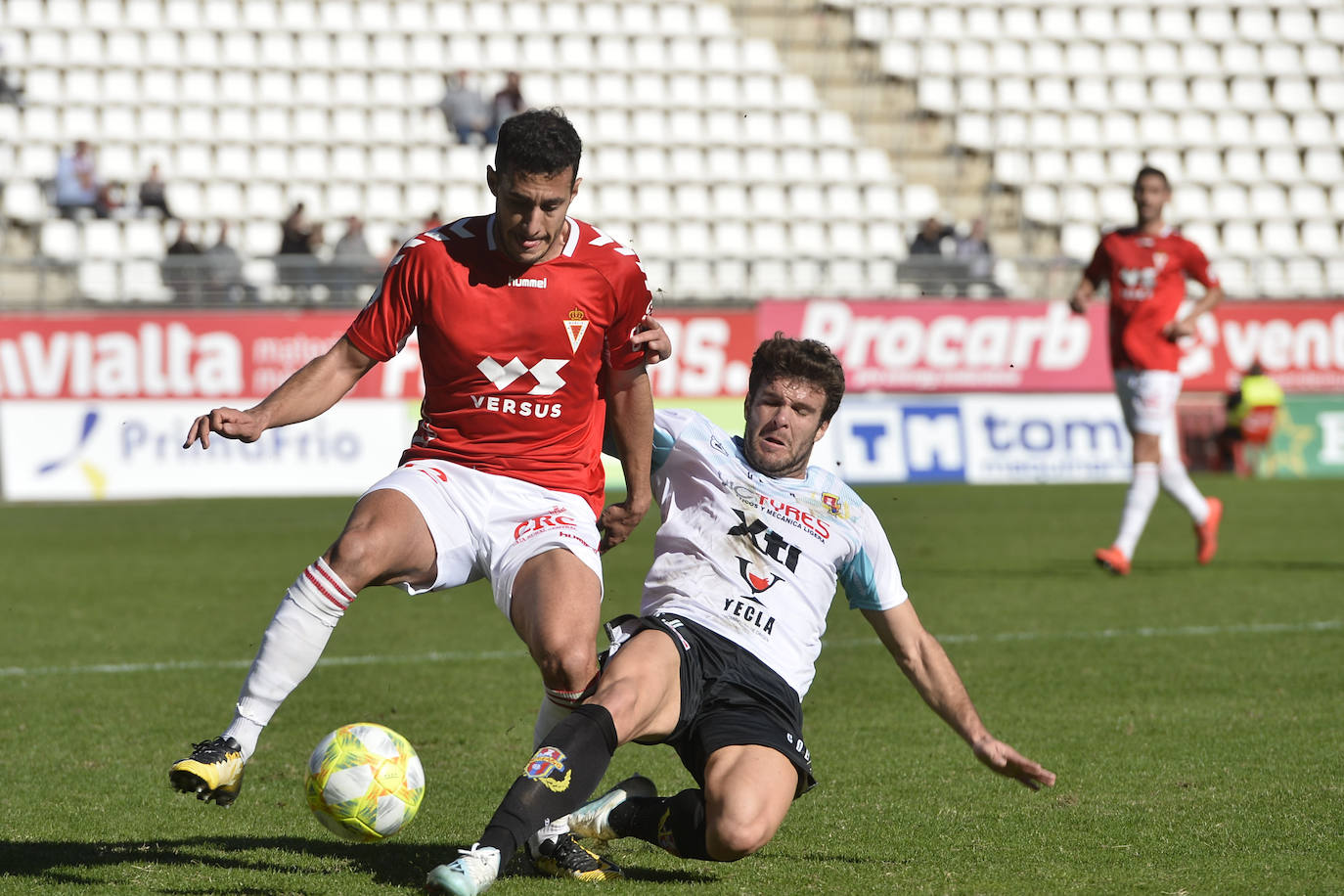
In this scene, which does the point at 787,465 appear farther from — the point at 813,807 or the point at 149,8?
the point at 149,8

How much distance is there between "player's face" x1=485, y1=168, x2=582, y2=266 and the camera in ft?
14.9

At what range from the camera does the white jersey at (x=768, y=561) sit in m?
4.67

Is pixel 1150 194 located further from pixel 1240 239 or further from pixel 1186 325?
pixel 1240 239

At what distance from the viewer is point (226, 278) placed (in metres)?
18.7

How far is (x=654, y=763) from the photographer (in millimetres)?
5953

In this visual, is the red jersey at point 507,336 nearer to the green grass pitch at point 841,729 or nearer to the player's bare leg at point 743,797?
the player's bare leg at point 743,797

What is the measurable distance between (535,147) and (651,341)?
0.77 metres

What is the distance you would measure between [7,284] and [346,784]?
16004 millimetres

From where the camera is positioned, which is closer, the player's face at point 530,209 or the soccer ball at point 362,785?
the soccer ball at point 362,785

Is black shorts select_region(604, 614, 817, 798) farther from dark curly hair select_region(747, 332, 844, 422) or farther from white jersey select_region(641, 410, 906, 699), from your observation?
dark curly hair select_region(747, 332, 844, 422)

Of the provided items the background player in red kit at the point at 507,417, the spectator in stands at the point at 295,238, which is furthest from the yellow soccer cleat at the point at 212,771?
the spectator in stands at the point at 295,238

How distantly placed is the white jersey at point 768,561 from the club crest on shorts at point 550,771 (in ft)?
2.68

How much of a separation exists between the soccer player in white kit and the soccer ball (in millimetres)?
441

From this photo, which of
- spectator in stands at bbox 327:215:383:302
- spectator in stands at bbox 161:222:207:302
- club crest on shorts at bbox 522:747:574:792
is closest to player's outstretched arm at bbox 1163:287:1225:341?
club crest on shorts at bbox 522:747:574:792
